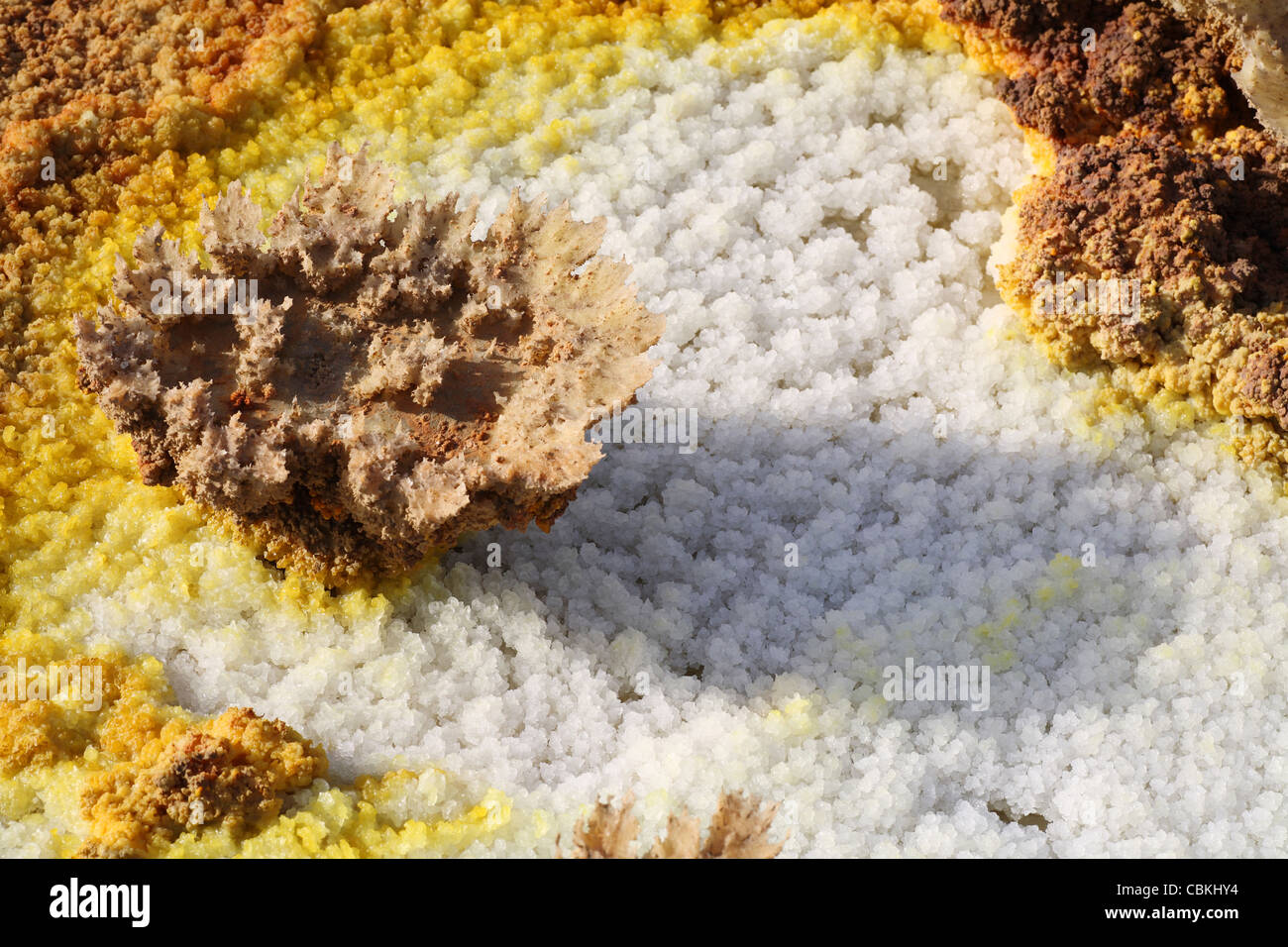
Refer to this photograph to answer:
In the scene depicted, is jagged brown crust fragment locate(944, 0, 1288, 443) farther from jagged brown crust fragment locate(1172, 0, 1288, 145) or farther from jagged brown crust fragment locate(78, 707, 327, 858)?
jagged brown crust fragment locate(78, 707, 327, 858)

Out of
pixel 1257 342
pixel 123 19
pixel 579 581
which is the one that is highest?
pixel 123 19

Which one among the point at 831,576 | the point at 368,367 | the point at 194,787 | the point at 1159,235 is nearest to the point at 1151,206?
the point at 1159,235

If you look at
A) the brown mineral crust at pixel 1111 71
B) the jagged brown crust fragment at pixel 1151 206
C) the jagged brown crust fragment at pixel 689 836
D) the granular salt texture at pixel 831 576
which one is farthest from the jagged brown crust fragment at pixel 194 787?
the brown mineral crust at pixel 1111 71

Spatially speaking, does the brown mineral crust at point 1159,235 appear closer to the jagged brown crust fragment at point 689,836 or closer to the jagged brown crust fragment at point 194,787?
the jagged brown crust fragment at point 689,836

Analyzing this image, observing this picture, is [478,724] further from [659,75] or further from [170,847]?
[659,75]

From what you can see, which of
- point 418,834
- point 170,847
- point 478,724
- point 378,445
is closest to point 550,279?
point 378,445

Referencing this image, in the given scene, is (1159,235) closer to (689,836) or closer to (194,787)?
(689,836)
